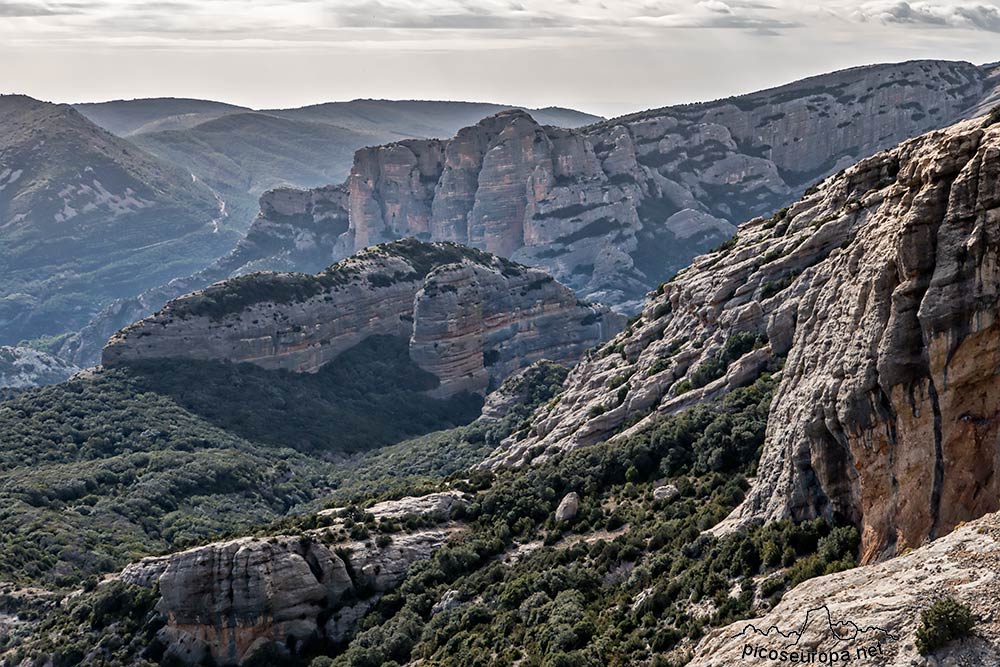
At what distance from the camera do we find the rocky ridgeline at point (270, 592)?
190 ft

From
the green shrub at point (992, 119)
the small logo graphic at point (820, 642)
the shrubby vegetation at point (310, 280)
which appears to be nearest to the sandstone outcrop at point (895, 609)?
the small logo graphic at point (820, 642)

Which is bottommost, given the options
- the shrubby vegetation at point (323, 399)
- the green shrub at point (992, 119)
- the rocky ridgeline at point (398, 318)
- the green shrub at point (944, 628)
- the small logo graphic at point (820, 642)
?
the shrubby vegetation at point (323, 399)

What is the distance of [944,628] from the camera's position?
79.1 feet

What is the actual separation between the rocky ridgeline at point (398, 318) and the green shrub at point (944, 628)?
132 m

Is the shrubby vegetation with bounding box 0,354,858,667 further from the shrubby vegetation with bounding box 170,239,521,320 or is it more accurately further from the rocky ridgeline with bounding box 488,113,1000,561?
the shrubby vegetation with bounding box 170,239,521,320

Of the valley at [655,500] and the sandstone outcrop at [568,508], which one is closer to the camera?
the valley at [655,500]

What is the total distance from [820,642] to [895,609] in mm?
1726

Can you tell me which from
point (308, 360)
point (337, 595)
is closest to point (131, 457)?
point (308, 360)

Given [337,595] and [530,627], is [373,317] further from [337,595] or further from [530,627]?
[530,627]

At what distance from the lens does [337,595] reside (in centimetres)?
5972

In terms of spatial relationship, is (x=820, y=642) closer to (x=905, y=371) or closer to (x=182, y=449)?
(x=905, y=371)

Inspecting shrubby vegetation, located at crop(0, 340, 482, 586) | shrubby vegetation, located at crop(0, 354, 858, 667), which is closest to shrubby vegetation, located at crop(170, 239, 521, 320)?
shrubby vegetation, located at crop(0, 340, 482, 586)

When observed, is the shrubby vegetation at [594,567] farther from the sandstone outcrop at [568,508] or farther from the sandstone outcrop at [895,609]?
the sandstone outcrop at [895,609]

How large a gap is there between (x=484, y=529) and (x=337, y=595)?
8419 millimetres
